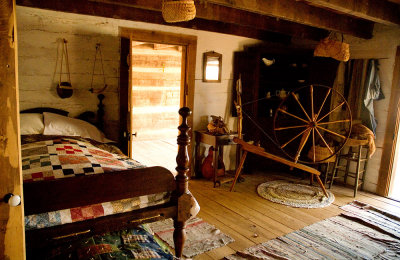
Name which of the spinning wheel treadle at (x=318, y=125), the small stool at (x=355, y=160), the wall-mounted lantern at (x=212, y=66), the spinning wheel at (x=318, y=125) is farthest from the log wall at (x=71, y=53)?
the small stool at (x=355, y=160)

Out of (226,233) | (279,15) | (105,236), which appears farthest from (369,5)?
(105,236)

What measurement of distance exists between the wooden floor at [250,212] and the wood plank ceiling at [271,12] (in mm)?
2109

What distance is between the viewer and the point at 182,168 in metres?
2.00

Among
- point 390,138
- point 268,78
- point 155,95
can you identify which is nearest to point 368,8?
point 390,138

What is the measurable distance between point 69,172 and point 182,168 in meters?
0.69

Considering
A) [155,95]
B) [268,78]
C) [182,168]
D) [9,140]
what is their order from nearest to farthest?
1. [9,140]
2. [182,168]
3. [268,78]
4. [155,95]

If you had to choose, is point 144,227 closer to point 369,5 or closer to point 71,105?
point 71,105

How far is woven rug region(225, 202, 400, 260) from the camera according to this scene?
8.39ft

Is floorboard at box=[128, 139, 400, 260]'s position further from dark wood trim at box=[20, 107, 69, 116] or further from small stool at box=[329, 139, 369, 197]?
dark wood trim at box=[20, 107, 69, 116]

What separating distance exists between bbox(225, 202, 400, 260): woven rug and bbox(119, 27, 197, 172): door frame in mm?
1951

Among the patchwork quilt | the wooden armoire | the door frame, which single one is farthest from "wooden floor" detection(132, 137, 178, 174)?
the patchwork quilt

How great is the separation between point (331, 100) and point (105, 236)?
3.71m

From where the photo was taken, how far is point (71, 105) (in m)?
3.48

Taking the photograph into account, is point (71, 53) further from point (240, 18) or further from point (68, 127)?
point (240, 18)
